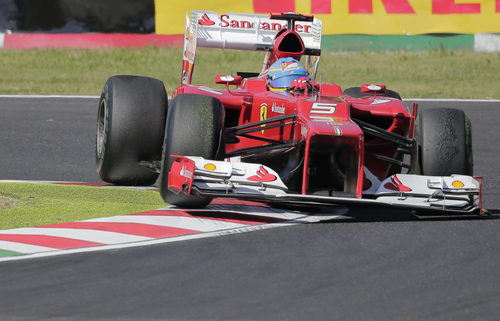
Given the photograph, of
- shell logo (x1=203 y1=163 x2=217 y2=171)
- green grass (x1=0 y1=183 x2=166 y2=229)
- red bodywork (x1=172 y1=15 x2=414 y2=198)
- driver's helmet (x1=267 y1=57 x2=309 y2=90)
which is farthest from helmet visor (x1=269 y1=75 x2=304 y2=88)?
shell logo (x1=203 y1=163 x2=217 y2=171)

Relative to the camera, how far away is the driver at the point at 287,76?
28.1 ft

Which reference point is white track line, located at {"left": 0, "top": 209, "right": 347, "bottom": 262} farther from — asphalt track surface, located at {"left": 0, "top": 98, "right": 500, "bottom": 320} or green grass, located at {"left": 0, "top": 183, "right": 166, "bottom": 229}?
green grass, located at {"left": 0, "top": 183, "right": 166, "bottom": 229}

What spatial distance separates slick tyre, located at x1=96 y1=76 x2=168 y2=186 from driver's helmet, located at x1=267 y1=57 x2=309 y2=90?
989 millimetres

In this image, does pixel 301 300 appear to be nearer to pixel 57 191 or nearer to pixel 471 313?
pixel 471 313

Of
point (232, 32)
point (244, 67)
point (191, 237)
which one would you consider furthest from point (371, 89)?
point (244, 67)

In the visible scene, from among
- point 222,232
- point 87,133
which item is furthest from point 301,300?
point 87,133

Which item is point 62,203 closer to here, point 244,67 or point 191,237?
point 191,237

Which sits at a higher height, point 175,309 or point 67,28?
point 67,28

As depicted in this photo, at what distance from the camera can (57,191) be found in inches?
346

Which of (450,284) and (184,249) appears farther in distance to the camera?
(184,249)

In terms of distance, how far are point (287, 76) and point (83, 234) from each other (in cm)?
275

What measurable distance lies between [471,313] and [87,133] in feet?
26.8

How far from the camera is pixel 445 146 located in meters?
7.74

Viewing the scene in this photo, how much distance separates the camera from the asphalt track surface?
4.99 meters
